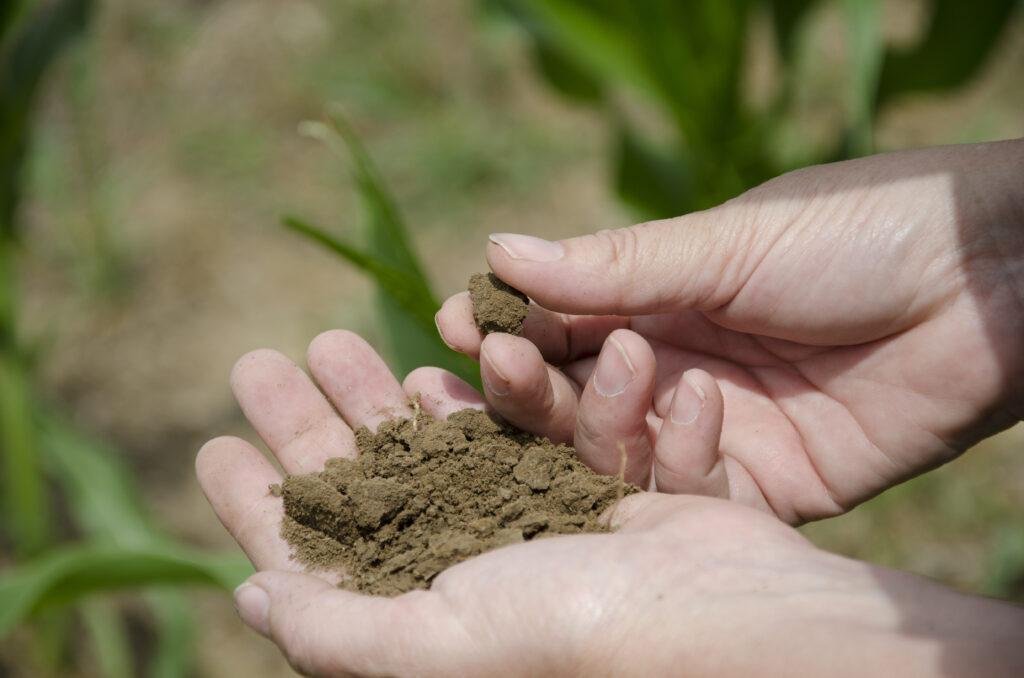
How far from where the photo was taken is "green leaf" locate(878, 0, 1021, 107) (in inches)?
92.6

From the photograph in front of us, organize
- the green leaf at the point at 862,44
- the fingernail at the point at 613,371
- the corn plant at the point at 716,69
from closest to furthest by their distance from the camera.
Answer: the fingernail at the point at 613,371
the green leaf at the point at 862,44
the corn plant at the point at 716,69

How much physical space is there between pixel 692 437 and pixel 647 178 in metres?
1.31

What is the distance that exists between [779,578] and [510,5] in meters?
1.91

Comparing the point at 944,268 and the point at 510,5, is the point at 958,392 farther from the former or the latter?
the point at 510,5

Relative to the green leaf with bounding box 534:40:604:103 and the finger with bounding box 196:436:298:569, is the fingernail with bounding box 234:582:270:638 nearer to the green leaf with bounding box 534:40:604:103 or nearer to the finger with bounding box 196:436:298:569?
the finger with bounding box 196:436:298:569

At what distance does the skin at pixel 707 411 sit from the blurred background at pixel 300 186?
0.77 ft

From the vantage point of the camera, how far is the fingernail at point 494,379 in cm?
139

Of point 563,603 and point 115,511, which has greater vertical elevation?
point 563,603

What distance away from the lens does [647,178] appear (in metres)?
2.60

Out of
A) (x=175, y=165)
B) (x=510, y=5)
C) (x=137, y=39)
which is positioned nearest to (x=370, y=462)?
(x=510, y=5)

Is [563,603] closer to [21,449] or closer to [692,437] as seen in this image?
[692,437]

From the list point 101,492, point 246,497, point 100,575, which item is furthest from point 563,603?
point 101,492

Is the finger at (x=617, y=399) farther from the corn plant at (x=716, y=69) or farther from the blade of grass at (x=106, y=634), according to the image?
the blade of grass at (x=106, y=634)

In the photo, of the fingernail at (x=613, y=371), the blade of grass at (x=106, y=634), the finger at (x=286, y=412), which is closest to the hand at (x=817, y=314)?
the fingernail at (x=613, y=371)
